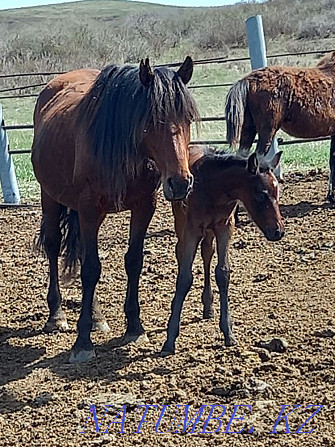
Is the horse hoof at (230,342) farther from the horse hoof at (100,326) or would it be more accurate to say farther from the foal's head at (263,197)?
the horse hoof at (100,326)

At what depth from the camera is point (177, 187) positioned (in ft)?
11.7

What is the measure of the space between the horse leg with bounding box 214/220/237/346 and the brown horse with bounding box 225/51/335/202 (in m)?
3.21

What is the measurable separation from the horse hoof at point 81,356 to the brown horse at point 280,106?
3.75 meters

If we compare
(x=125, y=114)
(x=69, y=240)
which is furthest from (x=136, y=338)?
(x=125, y=114)

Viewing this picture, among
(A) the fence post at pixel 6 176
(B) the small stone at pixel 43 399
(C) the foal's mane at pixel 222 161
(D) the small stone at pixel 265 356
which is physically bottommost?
(D) the small stone at pixel 265 356

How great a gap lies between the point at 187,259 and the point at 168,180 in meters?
0.72

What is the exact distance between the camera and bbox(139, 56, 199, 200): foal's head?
3.59 meters

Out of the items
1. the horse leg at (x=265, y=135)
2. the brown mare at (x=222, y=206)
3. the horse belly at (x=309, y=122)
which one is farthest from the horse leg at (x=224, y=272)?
the horse belly at (x=309, y=122)

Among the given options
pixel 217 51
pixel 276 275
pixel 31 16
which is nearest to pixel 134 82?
pixel 276 275

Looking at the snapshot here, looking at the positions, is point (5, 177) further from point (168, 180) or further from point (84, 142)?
point (168, 180)

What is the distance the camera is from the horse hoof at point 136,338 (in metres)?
4.38

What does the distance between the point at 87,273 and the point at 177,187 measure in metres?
1.01

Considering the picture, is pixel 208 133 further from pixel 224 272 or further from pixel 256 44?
pixel 224 272

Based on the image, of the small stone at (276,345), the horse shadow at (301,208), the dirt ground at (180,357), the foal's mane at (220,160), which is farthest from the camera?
the horse shadow at (301,208)
